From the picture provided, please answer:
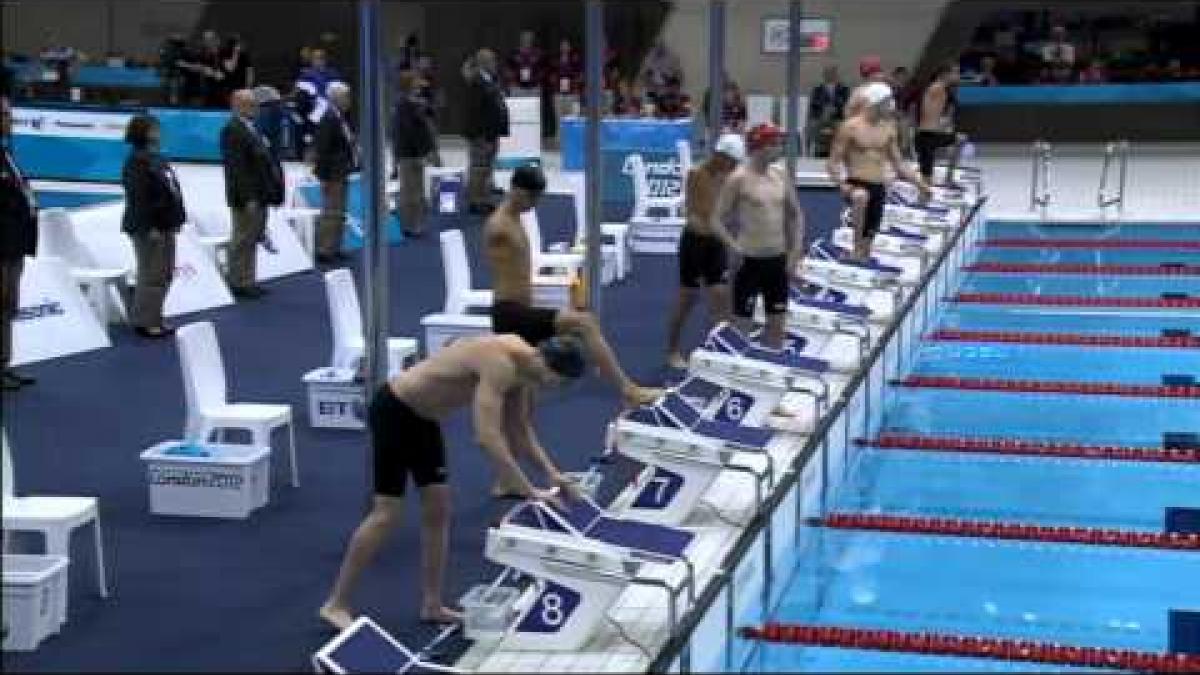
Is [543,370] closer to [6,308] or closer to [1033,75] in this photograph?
[6,308]

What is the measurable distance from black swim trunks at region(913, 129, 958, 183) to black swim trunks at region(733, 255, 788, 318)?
760 cm

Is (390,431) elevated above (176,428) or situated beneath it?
elevated above

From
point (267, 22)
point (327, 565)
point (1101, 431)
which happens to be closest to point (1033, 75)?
point (267, 22)

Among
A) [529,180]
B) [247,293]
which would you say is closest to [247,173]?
[247,293]

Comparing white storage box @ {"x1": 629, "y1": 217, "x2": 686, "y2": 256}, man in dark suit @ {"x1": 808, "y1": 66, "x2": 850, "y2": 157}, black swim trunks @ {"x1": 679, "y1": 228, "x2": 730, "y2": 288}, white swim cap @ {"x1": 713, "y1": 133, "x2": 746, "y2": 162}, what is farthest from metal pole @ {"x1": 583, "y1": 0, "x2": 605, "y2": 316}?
man in dark suit @ {"x1": 808, "y1": 66, "x2": 850, "y2": 157}

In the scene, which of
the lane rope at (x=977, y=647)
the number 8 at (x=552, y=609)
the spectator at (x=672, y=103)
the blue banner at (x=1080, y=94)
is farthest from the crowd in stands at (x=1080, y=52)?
the number 8 at (x=552, y=609)

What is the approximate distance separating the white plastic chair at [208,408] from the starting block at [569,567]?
230 centimetres

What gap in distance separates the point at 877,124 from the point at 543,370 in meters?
6.96

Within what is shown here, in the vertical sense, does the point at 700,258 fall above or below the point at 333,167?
below

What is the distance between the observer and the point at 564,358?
17.8 feet

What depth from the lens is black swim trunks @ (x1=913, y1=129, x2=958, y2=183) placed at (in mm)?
16719

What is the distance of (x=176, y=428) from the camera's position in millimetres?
8984

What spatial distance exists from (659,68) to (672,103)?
109 inches

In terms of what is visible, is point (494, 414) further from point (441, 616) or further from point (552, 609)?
point (441, 616)
